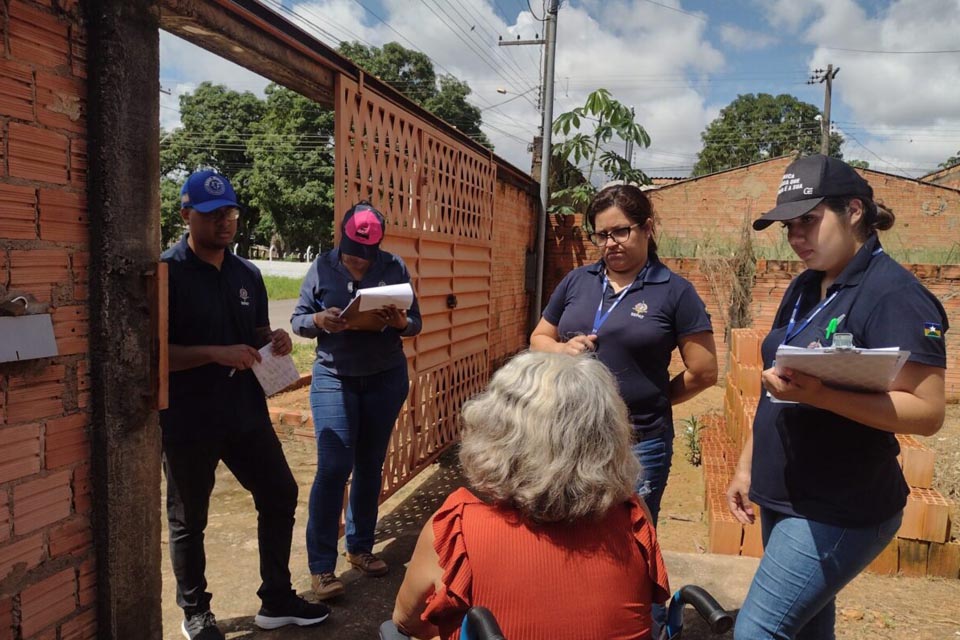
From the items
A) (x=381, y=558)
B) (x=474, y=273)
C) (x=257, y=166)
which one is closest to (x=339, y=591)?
(x=381, y=558)

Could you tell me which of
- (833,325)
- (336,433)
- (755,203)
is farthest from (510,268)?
(755,203)

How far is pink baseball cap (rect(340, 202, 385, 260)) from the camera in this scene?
304cm

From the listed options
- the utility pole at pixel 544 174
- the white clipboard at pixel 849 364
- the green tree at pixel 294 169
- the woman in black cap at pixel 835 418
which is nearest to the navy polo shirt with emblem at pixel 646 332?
the woman in black cap at pixel 835 418

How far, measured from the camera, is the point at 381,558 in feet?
12.1

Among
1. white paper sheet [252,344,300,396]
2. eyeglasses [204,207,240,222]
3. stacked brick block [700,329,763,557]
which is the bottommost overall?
stacked brick block [700,329,763,557]

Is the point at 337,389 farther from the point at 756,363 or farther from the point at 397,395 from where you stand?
the point at 756,363

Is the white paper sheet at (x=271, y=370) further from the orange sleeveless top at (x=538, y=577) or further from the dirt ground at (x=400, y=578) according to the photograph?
the orange sleeveless top at (x=538, y=577)

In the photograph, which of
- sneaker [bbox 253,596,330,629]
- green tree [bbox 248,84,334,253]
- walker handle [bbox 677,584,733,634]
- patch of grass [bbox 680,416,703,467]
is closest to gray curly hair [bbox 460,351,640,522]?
walker handle [bbox 677,584,733,634]

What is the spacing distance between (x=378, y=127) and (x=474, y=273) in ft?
7.47

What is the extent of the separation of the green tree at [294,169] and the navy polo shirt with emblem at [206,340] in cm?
2691

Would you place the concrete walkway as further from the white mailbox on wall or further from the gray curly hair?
the gray curly hair

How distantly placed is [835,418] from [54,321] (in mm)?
2202

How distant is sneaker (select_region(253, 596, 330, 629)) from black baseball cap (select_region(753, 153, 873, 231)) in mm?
2520

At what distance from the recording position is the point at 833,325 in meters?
1.73
